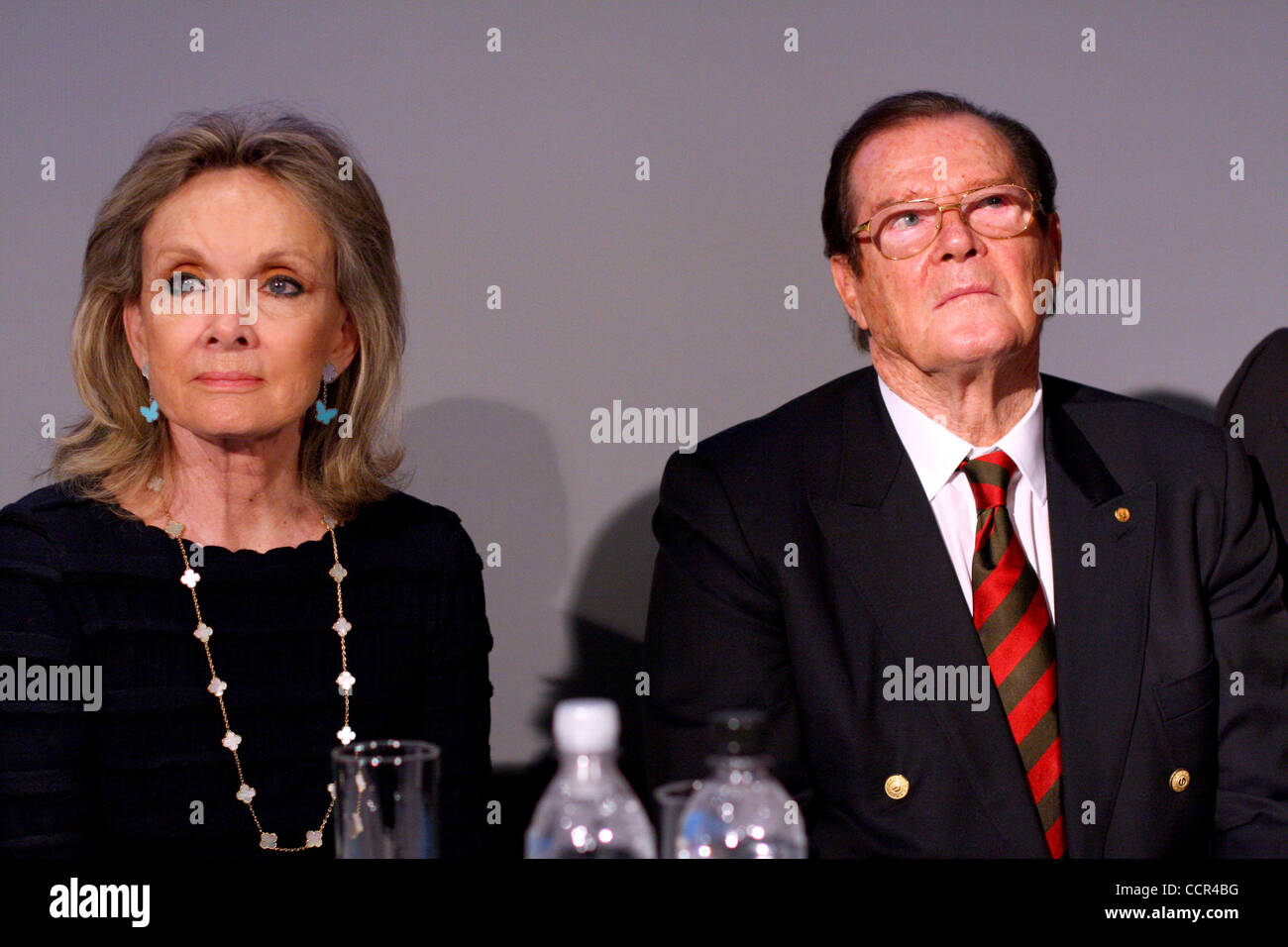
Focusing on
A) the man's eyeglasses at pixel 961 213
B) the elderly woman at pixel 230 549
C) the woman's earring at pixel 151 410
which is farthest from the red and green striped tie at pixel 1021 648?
the woman's earring at pixel 151 410

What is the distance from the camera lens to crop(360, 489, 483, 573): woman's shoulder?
7.80 ft

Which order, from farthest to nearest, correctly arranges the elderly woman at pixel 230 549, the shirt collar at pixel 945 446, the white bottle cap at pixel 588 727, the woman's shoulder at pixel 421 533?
the woman's shoulder at pixel 421 533 → the shirt collar at pixel 945 446 → the elderly woman at pixel 230 549 → the white bottle cap at pixel 588 727

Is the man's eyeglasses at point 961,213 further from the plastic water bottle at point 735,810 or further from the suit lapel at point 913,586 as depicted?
the plastic water bottle at point 735,810

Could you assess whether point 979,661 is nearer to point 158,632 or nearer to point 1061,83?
point 158,632

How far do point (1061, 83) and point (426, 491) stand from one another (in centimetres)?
164

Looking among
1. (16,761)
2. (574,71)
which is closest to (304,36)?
(574,71)

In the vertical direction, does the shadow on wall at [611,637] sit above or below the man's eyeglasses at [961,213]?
below

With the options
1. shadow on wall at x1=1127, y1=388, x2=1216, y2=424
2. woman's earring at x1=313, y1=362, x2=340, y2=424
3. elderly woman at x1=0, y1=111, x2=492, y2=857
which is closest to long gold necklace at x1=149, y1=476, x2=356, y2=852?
elderly woman at x1=0, y1=111, x2=492, y2=857

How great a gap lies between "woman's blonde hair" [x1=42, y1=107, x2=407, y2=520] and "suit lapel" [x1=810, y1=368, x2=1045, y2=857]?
2.55 feet

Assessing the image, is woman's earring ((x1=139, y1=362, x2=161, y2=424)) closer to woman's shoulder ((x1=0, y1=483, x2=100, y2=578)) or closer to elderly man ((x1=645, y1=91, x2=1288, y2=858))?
woman's shoulder ((x1=0, y1=483, x2=100, y2=578))

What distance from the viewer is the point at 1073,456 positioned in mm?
2326

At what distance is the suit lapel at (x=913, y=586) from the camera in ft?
6.69

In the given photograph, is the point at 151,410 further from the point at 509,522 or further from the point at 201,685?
the point at 509,522

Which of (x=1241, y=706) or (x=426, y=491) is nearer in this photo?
(x=1241, y=706)
